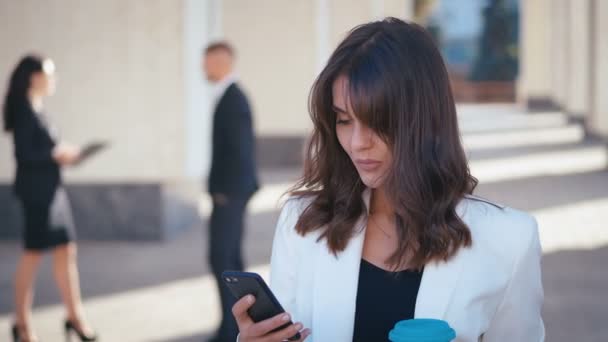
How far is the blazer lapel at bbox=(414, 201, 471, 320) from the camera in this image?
78.0 inches

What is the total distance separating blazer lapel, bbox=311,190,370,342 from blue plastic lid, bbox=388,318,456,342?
45cm

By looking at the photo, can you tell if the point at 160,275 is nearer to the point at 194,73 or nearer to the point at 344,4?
the point at 194,73

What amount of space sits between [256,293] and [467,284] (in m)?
0.47

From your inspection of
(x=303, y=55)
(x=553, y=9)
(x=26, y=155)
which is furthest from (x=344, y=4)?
(x=553, y=9)

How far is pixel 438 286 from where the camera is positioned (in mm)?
1995

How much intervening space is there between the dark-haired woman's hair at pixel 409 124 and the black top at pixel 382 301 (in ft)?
0.13

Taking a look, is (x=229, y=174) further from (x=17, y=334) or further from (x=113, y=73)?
(x=113, y=73)

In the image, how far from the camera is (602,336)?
5605mm

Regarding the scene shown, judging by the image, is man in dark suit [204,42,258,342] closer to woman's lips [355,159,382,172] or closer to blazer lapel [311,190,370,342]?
blazer lapel [311,190,370,342]

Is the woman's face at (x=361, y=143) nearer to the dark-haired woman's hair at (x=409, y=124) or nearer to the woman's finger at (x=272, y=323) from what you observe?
the dark-haired woman's hair at (x=409, y=124)

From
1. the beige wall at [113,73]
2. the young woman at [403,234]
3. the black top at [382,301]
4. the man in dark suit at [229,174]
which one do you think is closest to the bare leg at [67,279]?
the man in dark suit at [229,174]

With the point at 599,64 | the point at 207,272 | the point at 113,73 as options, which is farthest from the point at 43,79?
the point at 599,64

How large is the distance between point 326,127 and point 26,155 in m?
3.96

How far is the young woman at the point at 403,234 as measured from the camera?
6.46ft
